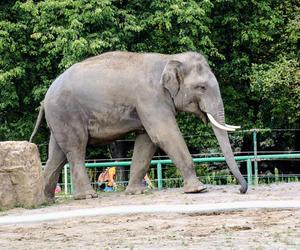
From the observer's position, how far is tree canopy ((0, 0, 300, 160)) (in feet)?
84.1

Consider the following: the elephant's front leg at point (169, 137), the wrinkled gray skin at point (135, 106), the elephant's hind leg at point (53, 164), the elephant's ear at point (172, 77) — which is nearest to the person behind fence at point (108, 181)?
the elephant's hind leg at point (53, 164)

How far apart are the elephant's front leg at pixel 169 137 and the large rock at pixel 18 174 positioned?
210 cm

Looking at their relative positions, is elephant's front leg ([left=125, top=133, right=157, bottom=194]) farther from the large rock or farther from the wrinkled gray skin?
the large rock

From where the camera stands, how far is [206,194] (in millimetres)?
16828

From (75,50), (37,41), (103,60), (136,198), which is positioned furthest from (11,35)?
(136,198)

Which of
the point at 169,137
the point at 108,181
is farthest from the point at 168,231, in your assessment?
the point at 108,181

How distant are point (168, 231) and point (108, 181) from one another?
11.2 metres

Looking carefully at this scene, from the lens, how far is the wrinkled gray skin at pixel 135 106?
17516 mm

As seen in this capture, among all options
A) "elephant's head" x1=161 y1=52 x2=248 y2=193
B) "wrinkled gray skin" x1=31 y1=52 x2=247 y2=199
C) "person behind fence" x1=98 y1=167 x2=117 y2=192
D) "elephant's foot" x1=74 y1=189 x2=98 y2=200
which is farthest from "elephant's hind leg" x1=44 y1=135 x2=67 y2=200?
"person behind fence" x1=98 y1=167 x2=117 y2=192

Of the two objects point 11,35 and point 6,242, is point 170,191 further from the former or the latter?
point 11,35

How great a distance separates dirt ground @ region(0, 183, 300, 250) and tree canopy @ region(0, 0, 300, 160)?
10.5 meters

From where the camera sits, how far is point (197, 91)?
17656 millimetres

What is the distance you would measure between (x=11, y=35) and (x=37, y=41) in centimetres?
72

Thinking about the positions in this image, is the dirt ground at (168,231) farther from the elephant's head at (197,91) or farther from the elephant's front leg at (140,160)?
the elephant's front leg at (140,160)
